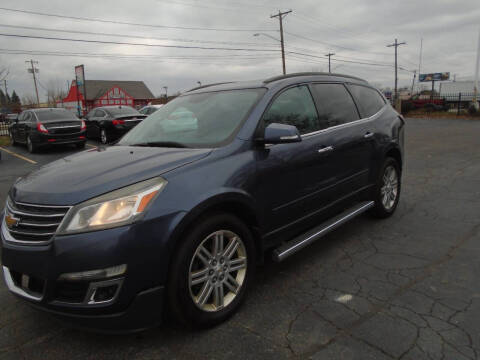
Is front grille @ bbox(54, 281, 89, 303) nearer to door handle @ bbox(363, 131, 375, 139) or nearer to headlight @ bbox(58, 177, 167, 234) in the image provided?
headlight @ bbox(58, 177, 167, 234)

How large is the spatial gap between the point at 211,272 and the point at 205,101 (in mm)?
1716

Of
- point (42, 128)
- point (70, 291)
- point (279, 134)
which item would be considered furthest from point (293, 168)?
point (42, 128)

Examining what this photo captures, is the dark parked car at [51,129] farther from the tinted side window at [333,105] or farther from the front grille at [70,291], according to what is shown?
the front grille at [70,291]

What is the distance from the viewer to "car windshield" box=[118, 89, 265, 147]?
300 centimetres

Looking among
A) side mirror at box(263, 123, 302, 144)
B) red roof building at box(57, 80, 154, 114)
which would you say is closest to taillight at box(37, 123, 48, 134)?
side mirror at box(263, 123, 302, 144)

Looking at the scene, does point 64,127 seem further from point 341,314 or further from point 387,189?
point 341,314

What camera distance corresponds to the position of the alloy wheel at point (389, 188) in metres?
4.62

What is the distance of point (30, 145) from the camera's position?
520 inches

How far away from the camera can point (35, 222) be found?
7.34ft

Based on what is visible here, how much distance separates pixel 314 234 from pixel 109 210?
192 cm

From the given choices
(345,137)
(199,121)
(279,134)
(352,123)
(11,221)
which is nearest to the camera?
(11,221)

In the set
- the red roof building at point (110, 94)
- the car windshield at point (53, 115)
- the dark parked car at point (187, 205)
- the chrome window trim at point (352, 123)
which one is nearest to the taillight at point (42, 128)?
the car windshield at point (53, 115)

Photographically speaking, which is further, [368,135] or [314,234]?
[368,135]

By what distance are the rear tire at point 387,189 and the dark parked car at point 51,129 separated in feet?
36.3
